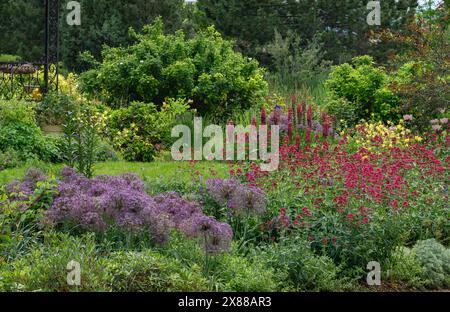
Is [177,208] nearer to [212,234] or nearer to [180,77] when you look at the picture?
[212,234]

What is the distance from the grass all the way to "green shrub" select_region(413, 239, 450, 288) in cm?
300

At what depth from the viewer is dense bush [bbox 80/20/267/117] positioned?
13.2m

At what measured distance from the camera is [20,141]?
34.2 ft

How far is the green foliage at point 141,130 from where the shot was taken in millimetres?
10875

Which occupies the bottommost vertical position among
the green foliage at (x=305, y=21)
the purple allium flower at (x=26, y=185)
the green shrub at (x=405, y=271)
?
the green shrub at (x=405, y=271)

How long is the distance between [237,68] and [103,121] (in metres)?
3.27

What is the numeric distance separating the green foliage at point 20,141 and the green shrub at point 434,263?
5937mm

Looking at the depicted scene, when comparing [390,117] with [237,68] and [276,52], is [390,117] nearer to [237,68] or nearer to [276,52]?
[237,68]

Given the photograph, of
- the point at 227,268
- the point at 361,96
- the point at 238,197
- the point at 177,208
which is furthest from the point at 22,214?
the point at 361,96

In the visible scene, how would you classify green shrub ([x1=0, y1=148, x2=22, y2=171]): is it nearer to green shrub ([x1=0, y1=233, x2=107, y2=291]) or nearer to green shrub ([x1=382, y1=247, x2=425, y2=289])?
green shrub ([x1=0, y1=233, x2=107, y2=291])

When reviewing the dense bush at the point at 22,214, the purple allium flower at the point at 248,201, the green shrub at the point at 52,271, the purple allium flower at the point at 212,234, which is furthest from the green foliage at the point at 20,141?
the purple allium flower at the point at 212,234

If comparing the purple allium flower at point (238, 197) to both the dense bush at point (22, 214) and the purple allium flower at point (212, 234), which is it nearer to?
the purple allium flower at point (212, 234)

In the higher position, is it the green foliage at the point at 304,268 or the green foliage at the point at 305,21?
the green foliage at the point at 305,21

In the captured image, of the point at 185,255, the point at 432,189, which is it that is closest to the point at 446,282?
the point at 432,189
